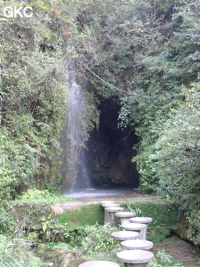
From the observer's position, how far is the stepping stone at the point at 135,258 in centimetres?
325

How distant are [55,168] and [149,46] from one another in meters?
6.76

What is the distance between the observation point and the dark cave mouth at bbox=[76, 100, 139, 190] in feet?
50.0

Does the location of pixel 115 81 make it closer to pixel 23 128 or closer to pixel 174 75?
pixel 174 75

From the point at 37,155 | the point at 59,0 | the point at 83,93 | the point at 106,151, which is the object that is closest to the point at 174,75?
the point at 83,93

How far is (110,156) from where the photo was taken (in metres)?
17.4

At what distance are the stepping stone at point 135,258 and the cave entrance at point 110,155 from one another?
1146cm

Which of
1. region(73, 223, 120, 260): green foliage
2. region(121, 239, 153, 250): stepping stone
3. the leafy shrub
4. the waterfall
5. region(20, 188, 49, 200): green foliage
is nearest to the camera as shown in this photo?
region(121, 239, 153, 250): stepping stone

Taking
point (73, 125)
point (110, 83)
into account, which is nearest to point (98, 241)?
point (73, 125)

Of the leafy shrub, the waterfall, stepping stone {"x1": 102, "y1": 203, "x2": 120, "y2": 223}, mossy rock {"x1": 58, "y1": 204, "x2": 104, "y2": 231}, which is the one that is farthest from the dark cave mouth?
the leafy shrub

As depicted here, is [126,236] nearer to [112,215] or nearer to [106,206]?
[112,215]

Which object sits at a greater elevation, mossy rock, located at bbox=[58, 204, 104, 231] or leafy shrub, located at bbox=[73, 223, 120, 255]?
mossy rock, located at bbox=[58, 204, 104, 231]

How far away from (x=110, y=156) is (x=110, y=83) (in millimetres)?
6751

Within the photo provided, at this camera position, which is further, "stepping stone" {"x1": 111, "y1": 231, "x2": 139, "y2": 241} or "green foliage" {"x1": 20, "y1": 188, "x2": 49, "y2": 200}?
"green foliage" {"x1": 20, "y1": 188, "x2": 49, "y2": 200}

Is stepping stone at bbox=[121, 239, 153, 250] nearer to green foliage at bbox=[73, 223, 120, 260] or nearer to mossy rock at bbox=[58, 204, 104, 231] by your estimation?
green foliage at bbox=[73, 223, 120, 260]
